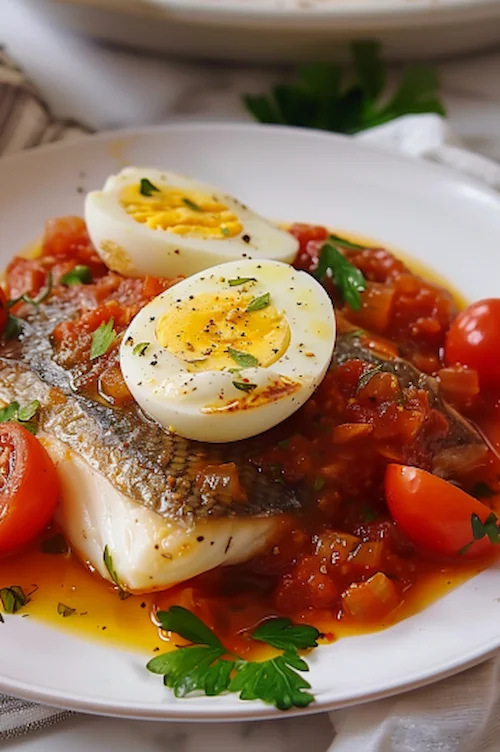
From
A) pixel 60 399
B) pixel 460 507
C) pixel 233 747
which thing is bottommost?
pixel 233 747

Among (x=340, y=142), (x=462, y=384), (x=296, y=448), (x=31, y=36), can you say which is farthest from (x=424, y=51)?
(x=296, y=448)

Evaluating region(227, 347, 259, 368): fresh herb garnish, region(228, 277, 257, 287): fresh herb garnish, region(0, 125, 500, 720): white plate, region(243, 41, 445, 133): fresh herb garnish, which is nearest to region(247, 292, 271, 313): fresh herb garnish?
region(228, 277, 257, 287): fresh herb garnish

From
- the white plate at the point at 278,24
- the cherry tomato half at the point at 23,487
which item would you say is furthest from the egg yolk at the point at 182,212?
the white plate at the point at 278,24

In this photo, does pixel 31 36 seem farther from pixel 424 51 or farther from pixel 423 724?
pixel 423 724

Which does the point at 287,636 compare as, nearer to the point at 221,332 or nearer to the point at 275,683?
the point at 275,683

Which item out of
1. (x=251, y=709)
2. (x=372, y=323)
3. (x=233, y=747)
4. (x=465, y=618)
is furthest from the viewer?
(x=372, y=323)

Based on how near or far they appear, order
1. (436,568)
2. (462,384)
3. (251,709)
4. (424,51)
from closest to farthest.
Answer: (251,709) < (436,568) < (462,384) < (424,51)

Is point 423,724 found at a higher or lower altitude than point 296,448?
lower
